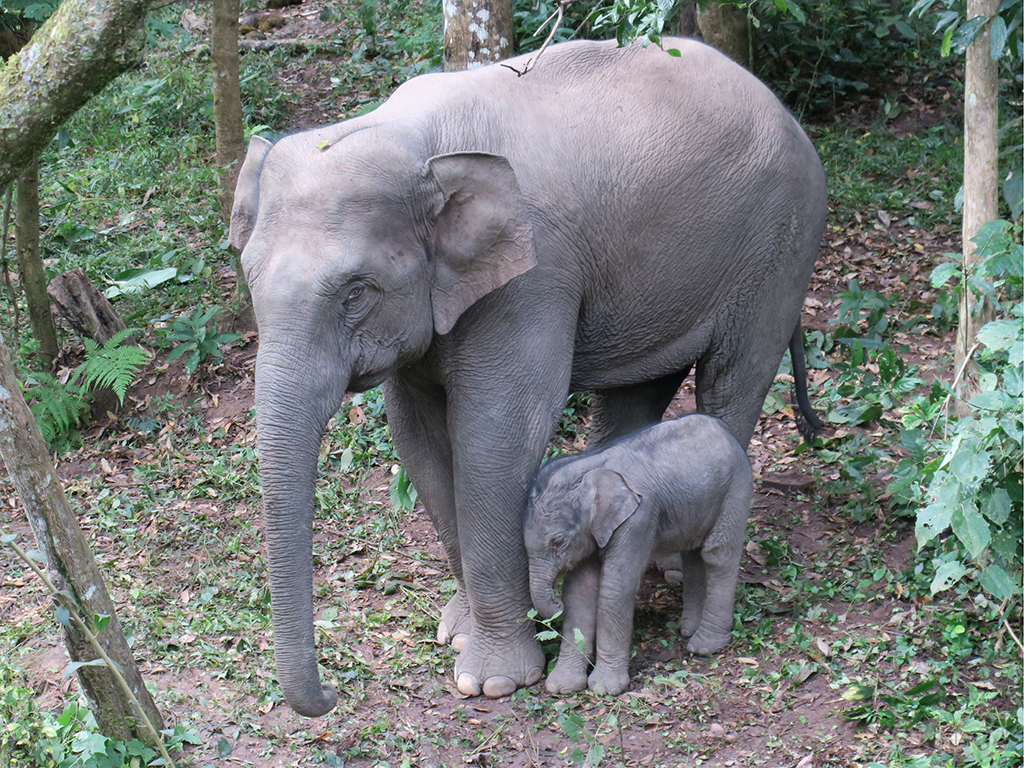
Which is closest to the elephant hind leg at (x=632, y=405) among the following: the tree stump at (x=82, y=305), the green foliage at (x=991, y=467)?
the green foliage at (x=991, y=467)

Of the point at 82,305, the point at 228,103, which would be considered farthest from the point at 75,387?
the point at 228,103

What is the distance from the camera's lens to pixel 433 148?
4387 millimetres

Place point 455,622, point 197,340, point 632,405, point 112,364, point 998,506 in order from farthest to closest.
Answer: point 197,340 < point 112,364 < point 632,405 < point 455,622 < point 998,506

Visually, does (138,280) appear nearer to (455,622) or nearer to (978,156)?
(455,622)

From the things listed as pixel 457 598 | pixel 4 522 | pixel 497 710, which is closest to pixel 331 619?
pixel 457 598

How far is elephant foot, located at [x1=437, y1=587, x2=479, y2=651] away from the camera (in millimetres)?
5352

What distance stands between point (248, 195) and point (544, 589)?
2.04m

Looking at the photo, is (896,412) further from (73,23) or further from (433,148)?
(73,23)

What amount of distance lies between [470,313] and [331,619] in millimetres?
1851

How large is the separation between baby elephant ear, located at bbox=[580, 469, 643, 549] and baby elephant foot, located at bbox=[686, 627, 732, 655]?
30.6 inches

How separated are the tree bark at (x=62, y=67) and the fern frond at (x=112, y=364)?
130 inches

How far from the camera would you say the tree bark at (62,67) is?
359 cm

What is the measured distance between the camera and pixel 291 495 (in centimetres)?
404

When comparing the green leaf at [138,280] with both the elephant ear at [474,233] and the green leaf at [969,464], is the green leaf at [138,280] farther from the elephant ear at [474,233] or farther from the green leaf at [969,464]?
the green leaf at [969,464]
